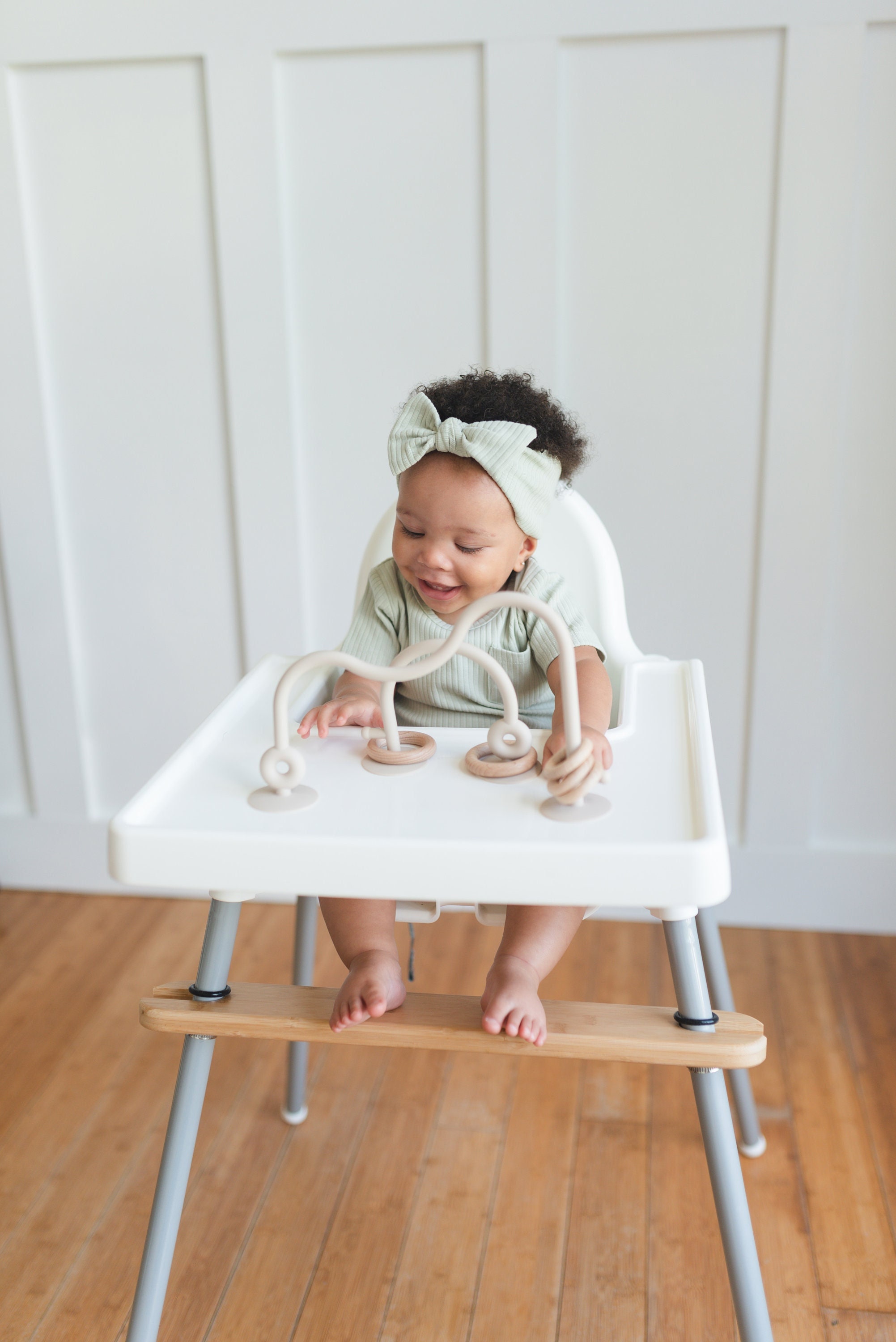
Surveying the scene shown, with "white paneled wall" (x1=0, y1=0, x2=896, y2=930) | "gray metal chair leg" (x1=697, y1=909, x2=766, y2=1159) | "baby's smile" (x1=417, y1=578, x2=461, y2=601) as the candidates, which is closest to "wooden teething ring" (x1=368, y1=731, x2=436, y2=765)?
"baby's smile" (x1=417, y1=578, x2=461, y2=601)

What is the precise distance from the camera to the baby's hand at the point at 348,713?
96cm

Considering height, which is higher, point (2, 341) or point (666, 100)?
point (666, 100)

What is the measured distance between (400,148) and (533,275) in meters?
0.27

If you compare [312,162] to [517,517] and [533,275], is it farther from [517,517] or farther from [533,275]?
[517,517]

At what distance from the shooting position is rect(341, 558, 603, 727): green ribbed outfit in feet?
3.60

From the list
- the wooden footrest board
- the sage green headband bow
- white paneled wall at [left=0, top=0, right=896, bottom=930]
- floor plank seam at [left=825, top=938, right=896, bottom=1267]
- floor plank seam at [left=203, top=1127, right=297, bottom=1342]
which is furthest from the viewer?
white paneled wall at [left=0, top=0, right=896, bottom=930]

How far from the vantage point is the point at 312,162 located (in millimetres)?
1654

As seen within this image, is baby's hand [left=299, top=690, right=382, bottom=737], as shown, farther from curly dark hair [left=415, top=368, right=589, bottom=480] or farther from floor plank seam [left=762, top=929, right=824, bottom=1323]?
floor plank seam [left=762, top=929, right=824, bottom=1323]

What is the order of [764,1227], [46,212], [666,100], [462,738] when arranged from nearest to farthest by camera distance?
[462,738], [764,1227], [666,100], [46,212]

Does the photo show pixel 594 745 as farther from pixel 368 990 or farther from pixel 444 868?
pixel 368 990

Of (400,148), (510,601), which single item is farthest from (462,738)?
(400,148)

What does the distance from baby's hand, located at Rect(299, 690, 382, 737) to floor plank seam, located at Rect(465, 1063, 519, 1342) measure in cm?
64

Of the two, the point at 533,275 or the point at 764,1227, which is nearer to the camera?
the point at 764,1227

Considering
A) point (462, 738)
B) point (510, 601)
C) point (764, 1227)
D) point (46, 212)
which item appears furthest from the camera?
point (46, 212)
